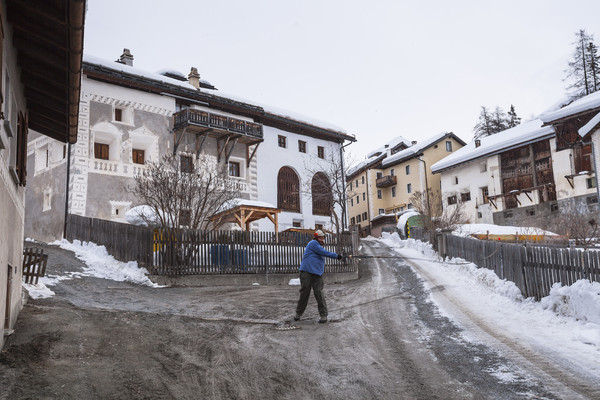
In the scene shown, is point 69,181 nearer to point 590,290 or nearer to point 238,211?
point 238,211

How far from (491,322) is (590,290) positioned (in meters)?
1.67

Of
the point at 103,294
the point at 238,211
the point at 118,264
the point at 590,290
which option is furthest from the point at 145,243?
the point at 590,290

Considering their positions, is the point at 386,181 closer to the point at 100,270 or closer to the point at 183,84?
the point at 183,84

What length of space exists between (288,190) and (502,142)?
69.8ft

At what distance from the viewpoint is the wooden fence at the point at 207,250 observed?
1686 centimetres

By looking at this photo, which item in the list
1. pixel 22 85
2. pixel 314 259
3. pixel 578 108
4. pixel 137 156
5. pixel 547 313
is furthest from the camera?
pixel 578 108

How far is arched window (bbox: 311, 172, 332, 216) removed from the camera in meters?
41.0

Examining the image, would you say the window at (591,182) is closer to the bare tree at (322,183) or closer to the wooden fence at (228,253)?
the bare tree at (322,183)

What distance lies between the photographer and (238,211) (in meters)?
26.3

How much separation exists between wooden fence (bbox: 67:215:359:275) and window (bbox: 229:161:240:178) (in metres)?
14.8

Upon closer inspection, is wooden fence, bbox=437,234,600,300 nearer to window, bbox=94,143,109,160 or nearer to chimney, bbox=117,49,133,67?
window, bbox=94,143,109,160

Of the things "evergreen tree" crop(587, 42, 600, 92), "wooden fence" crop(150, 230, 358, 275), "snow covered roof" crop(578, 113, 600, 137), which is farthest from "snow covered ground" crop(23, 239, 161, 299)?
"evergreen tree" crop(587, 42, 600, 92)

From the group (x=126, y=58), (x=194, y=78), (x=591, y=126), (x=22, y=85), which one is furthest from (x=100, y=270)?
(x=591, y=126)

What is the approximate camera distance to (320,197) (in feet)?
135
